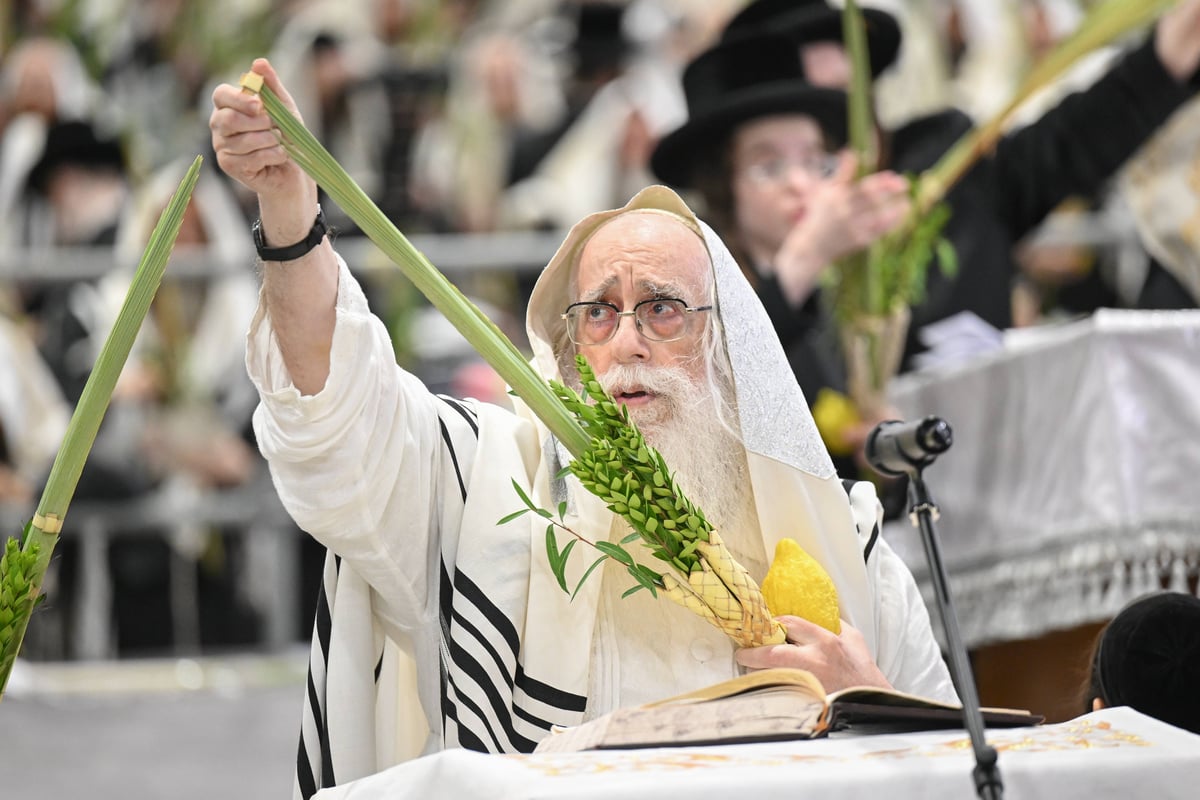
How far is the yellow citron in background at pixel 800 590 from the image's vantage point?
3.44 metres

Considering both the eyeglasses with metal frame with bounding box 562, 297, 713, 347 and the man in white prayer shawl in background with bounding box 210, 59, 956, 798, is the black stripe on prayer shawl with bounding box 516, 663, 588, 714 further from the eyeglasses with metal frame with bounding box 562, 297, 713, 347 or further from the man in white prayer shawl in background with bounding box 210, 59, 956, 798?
the eyeglasses with metal frame with bounding box 562, 297, 713, 347

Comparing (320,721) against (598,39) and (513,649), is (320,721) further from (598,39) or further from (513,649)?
(598,39)

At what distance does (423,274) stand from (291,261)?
0.27 meters

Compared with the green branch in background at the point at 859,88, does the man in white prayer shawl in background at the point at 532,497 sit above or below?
below

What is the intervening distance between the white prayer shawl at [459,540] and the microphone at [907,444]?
784 millimetres

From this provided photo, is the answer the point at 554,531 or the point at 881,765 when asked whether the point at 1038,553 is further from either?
the point at 881,765

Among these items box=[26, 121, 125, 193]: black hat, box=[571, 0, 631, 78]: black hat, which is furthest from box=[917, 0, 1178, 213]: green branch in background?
box=[571, 0, 631, 78]: black hat

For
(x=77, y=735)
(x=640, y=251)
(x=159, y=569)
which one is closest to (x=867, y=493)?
(x=640, y=251)

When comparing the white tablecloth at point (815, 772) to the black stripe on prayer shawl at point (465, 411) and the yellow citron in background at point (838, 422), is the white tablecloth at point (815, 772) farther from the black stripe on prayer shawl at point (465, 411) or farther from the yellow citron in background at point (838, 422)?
the yellow citron in background at point (838, 422)

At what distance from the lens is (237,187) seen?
9.82m

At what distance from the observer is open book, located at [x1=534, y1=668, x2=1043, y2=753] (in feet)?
8.66

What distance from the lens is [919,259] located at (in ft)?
16.9

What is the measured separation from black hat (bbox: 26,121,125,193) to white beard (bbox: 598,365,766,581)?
6.54 metres

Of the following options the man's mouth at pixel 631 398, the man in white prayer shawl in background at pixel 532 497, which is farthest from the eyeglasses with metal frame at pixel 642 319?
the man's mouth at pixel 631 398
